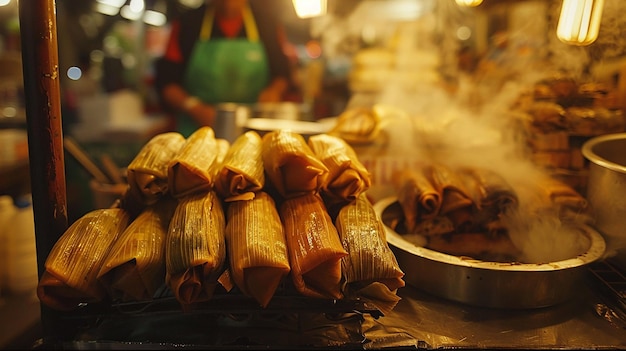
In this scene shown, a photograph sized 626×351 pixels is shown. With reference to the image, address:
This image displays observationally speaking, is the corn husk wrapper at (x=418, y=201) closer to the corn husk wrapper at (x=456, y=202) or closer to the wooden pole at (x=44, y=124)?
the corn husk wrapper at (x=456, y=202)

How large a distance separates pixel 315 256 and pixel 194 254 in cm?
41

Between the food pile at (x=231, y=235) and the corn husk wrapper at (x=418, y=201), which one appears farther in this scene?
the corn husk wrapper at (x=418, y=201)

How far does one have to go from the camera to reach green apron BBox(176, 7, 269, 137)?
5.84 m

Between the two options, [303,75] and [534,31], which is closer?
[534,31]

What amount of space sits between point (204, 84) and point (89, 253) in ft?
14.5

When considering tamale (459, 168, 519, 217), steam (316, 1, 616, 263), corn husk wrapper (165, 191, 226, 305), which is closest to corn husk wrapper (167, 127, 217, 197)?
corn husk wrapper (165, 191, 226, 305)

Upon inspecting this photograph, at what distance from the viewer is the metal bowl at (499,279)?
1.95m

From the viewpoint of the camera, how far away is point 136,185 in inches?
77.5

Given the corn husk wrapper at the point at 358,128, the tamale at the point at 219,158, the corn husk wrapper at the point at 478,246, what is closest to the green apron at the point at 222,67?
the corn husk wrapper at the point at 358,128

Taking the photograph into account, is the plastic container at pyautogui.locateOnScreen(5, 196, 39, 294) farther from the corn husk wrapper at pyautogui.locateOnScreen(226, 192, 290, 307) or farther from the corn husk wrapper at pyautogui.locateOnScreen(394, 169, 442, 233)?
the corn husk wrapper at pyautogui.locateOnScreen(394, 169, 442, 233)

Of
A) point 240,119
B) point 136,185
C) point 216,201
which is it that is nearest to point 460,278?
point 216,201

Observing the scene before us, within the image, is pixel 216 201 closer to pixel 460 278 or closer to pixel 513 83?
pixel 460 278

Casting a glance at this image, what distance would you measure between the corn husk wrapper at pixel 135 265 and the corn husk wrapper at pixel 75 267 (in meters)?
0.05

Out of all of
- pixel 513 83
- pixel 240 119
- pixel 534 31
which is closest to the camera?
pixel 513 83
